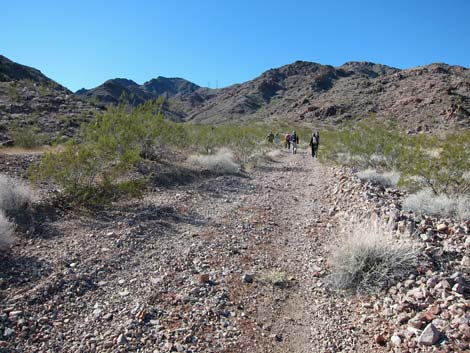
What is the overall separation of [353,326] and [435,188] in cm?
564

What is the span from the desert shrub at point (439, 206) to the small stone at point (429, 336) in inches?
161

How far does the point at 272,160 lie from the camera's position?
1909 centimetres

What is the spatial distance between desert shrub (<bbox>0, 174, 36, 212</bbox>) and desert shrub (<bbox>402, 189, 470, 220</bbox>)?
7.50 m

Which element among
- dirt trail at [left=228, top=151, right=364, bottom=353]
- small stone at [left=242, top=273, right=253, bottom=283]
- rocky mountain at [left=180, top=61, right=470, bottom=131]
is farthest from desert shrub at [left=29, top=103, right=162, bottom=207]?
rocky mountain at [left=180, top=61, right=470, bottom=131]

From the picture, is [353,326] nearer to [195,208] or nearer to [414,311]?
[414,311]

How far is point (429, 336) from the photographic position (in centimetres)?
319

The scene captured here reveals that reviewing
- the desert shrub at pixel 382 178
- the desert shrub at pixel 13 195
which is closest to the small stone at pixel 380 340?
the desert shrub at pixel 13 195

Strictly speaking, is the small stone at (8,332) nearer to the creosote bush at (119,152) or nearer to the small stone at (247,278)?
the small stone at (247,278)

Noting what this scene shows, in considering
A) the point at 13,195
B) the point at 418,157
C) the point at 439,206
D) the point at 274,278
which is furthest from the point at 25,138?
the point at 439,206

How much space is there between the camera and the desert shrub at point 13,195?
6.60 meters

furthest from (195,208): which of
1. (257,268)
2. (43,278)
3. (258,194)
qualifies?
(43,278)

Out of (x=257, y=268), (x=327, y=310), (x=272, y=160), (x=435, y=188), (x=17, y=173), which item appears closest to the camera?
(x=327, y=310)

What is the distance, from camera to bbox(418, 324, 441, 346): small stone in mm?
3164

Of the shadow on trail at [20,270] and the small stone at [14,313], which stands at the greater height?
the shadow on trail at [20,270]
